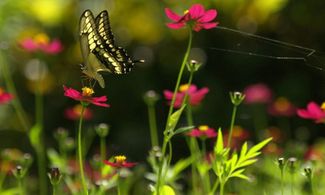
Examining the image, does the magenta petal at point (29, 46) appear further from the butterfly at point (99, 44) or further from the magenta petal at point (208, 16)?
the magenta petal at point (208, 16)

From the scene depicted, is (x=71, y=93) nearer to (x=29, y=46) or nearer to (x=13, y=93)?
(x=29, y=46)

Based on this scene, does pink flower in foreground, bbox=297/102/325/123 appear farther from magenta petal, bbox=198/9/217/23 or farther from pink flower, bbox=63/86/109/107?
pink flower, bbox=63/86/109/107

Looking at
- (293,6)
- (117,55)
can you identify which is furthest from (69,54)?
(117,55)

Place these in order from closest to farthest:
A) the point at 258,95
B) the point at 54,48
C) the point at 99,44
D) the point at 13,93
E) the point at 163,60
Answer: the point at 99,44 < the point at 54,48 < the point at 13,93 < the point at 258,95 < the point at 163,60

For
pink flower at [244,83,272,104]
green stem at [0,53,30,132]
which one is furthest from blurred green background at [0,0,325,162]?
pink flower at [244,83,272,104]

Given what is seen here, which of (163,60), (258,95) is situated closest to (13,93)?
(258,95)

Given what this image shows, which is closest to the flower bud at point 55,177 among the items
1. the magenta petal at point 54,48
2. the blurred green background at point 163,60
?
the magenta petal at point 54,48

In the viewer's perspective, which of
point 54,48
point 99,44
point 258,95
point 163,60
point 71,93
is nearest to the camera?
point 71,93
